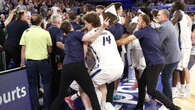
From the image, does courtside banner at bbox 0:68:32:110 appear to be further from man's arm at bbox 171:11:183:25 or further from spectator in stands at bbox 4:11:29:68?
man's arm at bbox 171:11:183:25

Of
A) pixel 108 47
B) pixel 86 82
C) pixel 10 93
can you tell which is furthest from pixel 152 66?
pixel 10 93

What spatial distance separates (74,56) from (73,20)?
5.42 feet

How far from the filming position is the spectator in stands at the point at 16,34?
4.42m

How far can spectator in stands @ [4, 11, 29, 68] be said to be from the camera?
4.42m

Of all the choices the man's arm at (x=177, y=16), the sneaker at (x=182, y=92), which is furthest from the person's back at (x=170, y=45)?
the sneaker at (x=182, y=92)

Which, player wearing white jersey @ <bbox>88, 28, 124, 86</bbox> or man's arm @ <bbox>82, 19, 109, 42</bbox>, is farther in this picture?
player wearing white jersey @ <bbox>88, 28, 124, 86</bbox>

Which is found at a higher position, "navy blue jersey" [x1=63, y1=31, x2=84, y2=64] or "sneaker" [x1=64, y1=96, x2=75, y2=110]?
"navy blue jersey" [x1=63, y1=31, x2=84, y2=64]

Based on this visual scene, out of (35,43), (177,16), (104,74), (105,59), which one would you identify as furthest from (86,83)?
(177,16)

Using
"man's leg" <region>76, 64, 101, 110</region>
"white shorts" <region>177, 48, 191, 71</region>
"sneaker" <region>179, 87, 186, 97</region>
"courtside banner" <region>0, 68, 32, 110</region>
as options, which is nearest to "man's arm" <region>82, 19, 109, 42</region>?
"man's leg" <region>76, 64, 101, 110</region>

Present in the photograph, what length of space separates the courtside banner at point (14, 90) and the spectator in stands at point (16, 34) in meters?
1.27

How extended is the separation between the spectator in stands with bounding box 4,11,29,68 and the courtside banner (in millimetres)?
1266

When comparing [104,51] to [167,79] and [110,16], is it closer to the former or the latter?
[110,16]

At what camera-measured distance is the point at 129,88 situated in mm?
5172

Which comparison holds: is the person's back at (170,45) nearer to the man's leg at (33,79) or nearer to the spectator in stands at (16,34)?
the man's leg at (33,79)
